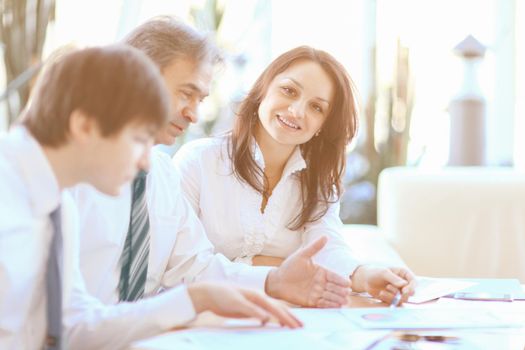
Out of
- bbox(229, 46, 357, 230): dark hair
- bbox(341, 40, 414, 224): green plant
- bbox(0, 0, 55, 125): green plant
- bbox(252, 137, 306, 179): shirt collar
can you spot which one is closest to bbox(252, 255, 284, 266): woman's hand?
bbox(229, 46, 357, 230): dark hair

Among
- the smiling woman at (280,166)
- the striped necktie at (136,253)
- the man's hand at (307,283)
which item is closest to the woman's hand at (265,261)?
the smiling woman at (280,166)

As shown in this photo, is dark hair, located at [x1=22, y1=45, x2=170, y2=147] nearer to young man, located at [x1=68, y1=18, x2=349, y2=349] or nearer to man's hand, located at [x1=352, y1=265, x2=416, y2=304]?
young man, located at [x1=68, y1=18, x2=349, y2=349]

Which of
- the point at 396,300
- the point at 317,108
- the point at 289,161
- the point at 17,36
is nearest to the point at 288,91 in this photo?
the point at 317,108

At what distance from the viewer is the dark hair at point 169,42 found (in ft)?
6.47

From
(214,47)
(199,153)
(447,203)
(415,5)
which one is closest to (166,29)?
(214,47)

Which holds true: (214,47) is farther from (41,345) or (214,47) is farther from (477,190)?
(477,190)

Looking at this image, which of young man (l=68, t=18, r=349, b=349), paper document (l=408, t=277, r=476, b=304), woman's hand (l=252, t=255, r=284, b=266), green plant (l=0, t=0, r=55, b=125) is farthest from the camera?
green plant (l=0, t=0, r=55, b=125)

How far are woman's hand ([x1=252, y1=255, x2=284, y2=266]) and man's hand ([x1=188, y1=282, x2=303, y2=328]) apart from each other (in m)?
1.03

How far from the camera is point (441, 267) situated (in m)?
3.56

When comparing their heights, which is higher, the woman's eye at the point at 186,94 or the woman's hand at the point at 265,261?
the woman's eye at the point at 186,94

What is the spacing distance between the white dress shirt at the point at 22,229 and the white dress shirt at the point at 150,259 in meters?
0.12

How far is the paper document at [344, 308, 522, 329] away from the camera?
5.34 ft

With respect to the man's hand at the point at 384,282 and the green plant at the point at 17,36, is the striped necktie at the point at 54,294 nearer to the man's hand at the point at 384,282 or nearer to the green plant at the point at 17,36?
the man's hand at the point at 384,282

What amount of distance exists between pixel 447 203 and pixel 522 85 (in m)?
2.75
